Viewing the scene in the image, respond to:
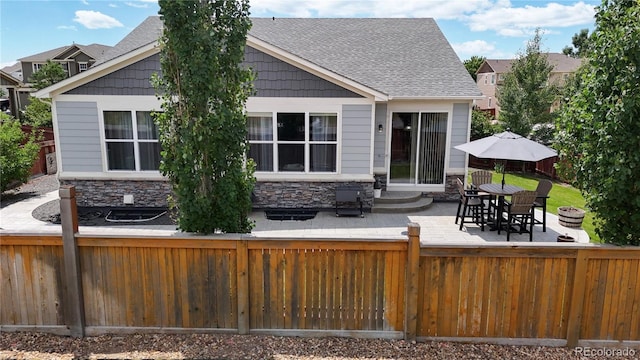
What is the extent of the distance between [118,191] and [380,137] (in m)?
7.43

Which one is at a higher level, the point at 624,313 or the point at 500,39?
the point at 500,39

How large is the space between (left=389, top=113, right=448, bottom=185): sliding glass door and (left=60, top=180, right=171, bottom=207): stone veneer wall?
6595 millimetres

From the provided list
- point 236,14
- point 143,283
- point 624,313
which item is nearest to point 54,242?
point 143,283

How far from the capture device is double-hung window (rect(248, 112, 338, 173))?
1094cm

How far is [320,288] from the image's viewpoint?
15.2 ft

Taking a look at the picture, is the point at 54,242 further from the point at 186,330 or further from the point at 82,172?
the point at 82,172

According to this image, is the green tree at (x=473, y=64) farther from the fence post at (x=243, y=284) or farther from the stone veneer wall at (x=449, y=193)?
the fence post at (x=243, y=284)

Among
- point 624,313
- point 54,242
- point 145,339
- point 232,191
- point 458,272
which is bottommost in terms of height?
point 145,339

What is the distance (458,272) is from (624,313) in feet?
6.22

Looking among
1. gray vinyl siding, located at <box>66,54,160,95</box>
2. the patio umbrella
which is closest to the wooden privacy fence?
the patio umbrella

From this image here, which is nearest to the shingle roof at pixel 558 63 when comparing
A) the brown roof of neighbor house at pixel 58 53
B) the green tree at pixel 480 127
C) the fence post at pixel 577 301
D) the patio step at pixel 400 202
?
the green tree at pixel 480 127

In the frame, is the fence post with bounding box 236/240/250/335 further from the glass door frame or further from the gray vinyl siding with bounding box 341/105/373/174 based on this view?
the glass door frame

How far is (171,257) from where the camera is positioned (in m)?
4.59

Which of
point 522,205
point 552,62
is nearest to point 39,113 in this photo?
point 522,205
